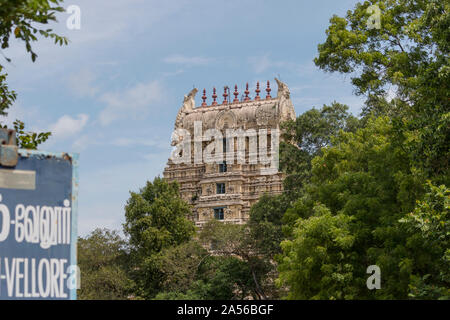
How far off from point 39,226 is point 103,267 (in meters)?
26.8

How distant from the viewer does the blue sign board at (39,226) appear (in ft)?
22.7

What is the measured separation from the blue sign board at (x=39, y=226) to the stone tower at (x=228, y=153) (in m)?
40.3

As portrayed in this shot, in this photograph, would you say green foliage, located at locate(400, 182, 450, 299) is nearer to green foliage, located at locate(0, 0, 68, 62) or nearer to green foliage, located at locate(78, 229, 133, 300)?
green foliage, located at locate(0, 0, 68, 62)

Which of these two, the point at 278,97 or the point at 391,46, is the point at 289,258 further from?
the point at 278,97

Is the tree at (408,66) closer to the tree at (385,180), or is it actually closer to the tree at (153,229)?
the tree at (385,180)

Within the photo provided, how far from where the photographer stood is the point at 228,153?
165 ft

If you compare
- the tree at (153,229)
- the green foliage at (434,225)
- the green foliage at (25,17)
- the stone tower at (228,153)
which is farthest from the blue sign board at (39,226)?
the stone tower at (228,153)

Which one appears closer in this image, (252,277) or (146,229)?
(252,277)

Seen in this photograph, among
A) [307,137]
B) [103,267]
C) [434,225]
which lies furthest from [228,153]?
[434,225]

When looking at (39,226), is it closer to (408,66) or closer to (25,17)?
(25,17)

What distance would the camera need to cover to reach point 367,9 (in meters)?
25.6

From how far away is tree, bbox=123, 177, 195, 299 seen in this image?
112 feet
